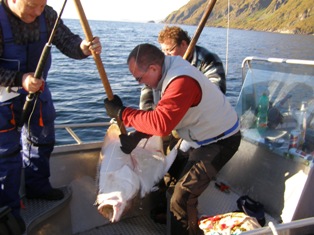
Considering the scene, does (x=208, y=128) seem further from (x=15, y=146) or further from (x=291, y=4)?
(x=291, y=4)

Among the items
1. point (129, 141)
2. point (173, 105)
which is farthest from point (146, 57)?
point (129, 141)

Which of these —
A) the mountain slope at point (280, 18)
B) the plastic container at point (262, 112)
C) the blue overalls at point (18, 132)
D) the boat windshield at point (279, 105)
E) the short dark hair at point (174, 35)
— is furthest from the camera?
the mountain slope at point (280, 18)

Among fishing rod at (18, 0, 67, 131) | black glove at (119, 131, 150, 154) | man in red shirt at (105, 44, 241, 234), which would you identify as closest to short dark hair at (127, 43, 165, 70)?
man in red shirt at (105, 44, 241, 234)

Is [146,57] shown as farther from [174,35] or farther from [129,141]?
[174,35]

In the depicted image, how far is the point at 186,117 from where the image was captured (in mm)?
3082

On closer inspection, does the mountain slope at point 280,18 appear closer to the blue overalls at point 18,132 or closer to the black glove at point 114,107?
the blue overalls at point 18,132

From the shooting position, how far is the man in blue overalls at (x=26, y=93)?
2.88 metres

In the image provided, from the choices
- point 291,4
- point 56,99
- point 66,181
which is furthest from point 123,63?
point 291,4

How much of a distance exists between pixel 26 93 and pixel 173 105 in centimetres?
129

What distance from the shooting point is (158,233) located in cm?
389

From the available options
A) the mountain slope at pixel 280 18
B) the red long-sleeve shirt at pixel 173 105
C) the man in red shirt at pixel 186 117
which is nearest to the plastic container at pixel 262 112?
the man in red shirt at pixel 186 117

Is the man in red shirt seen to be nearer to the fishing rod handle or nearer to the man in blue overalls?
the man in blue overalls

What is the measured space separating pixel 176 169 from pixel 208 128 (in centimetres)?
95

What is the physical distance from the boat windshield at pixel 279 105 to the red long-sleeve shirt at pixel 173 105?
1.21 meters
